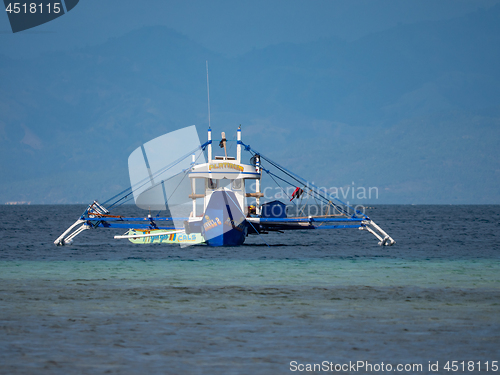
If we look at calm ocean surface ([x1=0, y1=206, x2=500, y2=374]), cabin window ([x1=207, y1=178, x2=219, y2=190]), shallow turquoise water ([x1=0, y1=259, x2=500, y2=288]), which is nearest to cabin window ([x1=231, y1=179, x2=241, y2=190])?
cabin window ([x1=207, y1=178, x2=219, y2=190])

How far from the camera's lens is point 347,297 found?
2075 cm

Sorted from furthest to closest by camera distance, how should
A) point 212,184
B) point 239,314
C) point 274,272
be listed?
1. point 212,184
2. point 274,272
3. point 239,314

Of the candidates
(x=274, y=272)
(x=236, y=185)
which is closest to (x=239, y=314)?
(x=274, y=272)

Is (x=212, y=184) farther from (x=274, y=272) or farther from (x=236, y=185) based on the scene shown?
(x=274, y=272)

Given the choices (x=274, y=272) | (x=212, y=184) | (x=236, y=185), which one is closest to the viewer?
(x=274, y=272)

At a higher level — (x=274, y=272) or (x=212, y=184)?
(x=212, y=184)

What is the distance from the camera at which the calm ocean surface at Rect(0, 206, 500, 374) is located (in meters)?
13.2

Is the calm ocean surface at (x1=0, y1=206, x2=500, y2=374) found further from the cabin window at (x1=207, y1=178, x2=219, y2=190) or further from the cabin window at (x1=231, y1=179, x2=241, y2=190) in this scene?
the cabin window at (x1=207, y1=178, x2=219, y2=190)

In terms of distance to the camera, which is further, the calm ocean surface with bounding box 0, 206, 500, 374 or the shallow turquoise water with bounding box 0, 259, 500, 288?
the shallow turquoise water with bounding box 0, 259, 500, 288

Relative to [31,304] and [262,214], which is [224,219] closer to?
[262,214]

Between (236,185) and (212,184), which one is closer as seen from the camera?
(236,185)

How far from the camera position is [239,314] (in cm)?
1788

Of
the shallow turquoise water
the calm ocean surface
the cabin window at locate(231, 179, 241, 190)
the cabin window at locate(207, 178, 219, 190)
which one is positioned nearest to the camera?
the calm ocean surface

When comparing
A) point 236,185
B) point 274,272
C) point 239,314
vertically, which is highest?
point 236,185
